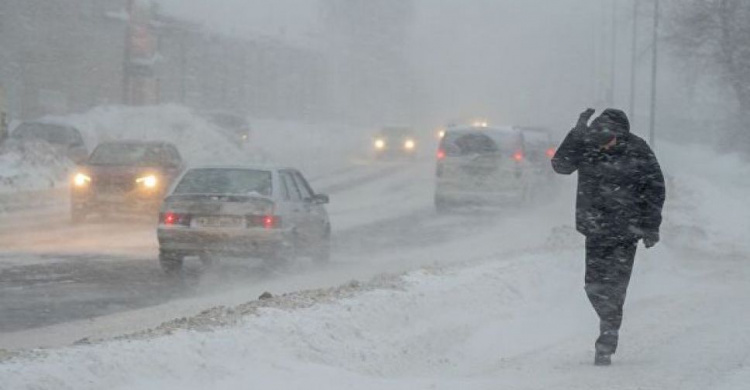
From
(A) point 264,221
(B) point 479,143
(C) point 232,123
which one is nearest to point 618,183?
(A) point 264,221

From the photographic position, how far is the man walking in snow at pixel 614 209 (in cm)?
834

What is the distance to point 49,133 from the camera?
34188mm

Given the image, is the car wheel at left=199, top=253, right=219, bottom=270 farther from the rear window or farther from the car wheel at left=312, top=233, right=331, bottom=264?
the rear window

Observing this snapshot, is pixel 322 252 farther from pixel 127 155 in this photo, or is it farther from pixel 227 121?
→ pixel 227 121

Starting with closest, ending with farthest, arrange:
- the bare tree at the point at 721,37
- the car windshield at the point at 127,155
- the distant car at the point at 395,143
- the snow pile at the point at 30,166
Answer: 1. the car windshield at the point at 127,155
2. the snow pile at the point at 30,166
3. the bare tree at the point at 721,37
4. the distant car at the point at 395,143

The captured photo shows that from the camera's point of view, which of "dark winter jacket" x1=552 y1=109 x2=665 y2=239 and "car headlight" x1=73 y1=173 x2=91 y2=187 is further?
"car headlight" x1=73 y1=173 x2=91 y2=187

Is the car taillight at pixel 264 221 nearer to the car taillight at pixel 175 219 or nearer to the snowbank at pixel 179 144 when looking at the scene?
the car taillight at pixel 175 219

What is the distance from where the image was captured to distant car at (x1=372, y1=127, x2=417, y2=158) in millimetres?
54500

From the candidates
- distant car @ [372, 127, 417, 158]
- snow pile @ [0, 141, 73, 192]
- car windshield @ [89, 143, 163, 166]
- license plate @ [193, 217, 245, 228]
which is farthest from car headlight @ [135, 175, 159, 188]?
distant car @ [372, 127, 417, 158]

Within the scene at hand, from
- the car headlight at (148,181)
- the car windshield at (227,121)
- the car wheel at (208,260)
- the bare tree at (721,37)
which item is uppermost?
the bare tree at (721,37)

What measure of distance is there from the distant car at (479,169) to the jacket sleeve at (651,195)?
58.2ft

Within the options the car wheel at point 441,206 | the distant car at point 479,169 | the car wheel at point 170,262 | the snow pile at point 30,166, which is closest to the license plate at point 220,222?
the car wheel at point 170,262

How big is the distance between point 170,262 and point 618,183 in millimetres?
7442

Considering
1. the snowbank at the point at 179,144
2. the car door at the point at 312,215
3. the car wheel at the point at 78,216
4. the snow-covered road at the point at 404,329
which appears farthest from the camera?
the snowbank at the point at 179,144
